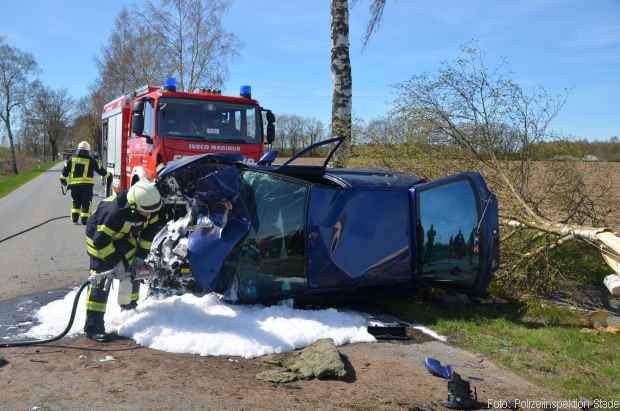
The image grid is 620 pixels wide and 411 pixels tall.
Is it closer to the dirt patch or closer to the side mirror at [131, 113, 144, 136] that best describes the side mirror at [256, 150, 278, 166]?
the dirt patch

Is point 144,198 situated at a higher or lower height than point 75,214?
higher

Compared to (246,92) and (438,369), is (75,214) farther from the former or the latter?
(438,369)

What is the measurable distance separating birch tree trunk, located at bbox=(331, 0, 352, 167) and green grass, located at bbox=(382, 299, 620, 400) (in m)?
4.30

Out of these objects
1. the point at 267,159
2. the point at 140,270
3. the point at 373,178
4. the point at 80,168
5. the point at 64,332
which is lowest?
the point at 64,332

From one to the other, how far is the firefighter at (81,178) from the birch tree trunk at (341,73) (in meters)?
5.06

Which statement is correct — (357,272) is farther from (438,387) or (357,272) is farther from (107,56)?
(107,56)

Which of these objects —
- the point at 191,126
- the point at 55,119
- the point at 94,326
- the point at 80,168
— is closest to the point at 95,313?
the point at 94,326

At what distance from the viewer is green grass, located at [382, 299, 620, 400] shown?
3.81 meters

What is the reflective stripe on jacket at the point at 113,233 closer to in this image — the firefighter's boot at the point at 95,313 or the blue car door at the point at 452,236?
the firefighter's boot at the point at 95,313

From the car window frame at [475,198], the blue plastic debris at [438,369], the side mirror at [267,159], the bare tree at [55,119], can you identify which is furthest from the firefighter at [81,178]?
the bare tree at [55,119]

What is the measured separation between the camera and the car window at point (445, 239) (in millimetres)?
5051

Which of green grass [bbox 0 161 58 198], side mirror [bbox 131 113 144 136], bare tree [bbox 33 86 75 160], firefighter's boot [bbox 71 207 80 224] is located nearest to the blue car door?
side mirror [bbox 131 113 144 136]

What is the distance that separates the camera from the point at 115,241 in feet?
15.2

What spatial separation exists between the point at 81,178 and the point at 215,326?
7.38 meters
